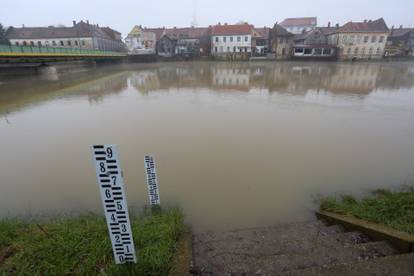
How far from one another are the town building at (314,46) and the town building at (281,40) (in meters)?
2.34

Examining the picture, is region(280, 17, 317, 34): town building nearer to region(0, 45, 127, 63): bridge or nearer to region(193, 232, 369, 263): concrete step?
region(0, 45, 127, 63): bridge

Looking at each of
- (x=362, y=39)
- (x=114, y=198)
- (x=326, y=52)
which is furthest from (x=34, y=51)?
(x=362, y=39)

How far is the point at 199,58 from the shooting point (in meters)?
49.8

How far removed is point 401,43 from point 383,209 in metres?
75.2

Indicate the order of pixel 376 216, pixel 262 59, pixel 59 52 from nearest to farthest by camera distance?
pixel 376 216 < pixel 59 52 < pixel 262 59

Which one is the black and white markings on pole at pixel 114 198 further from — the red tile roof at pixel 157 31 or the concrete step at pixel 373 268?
the red tile roof at pixel 157 31

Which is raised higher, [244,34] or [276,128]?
[244,34]

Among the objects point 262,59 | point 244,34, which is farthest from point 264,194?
point 244,34

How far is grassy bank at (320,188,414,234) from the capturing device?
287cm

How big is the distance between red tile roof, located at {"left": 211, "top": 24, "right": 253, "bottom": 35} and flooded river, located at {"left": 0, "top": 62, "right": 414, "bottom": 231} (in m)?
47.3

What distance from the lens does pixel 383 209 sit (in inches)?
126

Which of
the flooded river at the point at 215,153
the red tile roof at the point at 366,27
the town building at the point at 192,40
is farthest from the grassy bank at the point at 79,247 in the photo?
the red tile roof at the point at 366,27

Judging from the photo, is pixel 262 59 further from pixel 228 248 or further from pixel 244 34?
pixel 228 248

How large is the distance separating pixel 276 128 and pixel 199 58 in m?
45.8
